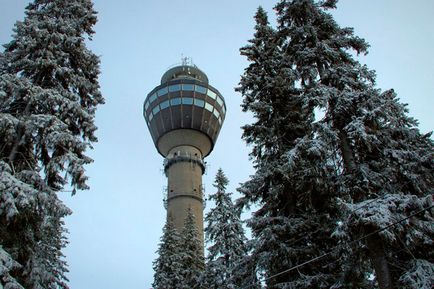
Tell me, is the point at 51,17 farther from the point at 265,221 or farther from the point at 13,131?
the point at 265,221

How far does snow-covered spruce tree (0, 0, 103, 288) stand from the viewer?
954 cm

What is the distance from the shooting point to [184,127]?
47.8 meters

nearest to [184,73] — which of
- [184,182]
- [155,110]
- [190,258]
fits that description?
[155,110]

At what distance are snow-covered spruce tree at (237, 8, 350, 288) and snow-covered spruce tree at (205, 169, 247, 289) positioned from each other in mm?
5882

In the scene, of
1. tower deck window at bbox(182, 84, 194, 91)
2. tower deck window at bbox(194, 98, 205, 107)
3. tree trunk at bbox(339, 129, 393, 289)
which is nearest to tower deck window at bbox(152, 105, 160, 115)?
tower deck window at bbox(182, 84, 194, 91)

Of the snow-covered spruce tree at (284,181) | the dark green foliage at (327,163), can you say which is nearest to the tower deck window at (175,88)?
the snow-covered spruce tree at (284,181)

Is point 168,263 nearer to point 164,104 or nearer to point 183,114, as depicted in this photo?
point 183,114

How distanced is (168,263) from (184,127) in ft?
82.2

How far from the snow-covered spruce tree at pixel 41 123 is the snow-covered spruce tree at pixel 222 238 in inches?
362

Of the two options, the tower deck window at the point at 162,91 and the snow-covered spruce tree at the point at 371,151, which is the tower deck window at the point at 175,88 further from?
the snow-covered spruce tree at the point at 371,151

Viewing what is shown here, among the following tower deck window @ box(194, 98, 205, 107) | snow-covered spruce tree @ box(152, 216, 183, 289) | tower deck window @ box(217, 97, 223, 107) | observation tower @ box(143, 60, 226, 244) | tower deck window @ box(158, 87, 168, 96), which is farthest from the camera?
tower deck window @ box(217, 97, 223, 107)

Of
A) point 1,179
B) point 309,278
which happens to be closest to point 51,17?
point 1,179

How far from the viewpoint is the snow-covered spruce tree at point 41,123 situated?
9539mm

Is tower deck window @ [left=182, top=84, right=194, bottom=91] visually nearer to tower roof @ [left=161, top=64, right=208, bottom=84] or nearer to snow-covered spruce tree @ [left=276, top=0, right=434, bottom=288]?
tower roof @ [left=161, top=64, right=208, bottom=84]
